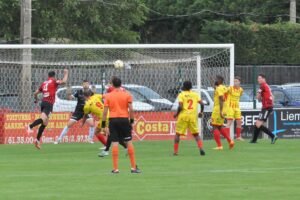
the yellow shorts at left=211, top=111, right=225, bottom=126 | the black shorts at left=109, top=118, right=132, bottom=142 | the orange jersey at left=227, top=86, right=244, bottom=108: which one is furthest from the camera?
the orange jersey at left=227, top=86, right=244, bottom=108

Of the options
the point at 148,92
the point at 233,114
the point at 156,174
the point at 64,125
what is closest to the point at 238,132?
the point at 233,114

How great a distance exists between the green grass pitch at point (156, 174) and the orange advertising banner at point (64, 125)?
234cm

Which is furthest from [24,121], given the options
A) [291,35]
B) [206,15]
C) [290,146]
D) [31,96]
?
[206,15]

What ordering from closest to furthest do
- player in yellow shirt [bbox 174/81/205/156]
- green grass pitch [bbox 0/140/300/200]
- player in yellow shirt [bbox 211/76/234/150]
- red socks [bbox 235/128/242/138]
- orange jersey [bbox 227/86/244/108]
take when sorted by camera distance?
1. green grass pitch [bbox 0/140/300/200]
2. player in yellow shirt [bbox 174/81/205/156]
3. player in yellow shirt [bbox 211/76/234/150]
4. orange jersey [bbox 227/86/244/108]
5. red socks [bbox 235/128/242/138]

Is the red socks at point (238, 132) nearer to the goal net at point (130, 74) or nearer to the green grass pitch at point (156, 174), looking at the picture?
the goal net at point (130, 74)

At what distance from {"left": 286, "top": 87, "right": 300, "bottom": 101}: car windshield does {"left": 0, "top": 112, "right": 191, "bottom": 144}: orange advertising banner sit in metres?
5.75

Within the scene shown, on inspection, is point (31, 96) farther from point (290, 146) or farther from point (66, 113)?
point (290, 146)

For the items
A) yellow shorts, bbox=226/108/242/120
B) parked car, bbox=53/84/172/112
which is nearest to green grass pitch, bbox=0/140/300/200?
yellow shorts, bbox=226/108/242/120

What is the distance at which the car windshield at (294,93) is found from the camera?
34125 mm

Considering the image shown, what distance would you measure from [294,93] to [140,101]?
21.4ft

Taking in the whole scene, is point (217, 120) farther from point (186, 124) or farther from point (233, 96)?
point (233, 96)

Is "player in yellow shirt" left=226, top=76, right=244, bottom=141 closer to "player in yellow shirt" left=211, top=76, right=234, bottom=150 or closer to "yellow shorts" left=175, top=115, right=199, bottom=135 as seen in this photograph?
"player in yellow shirt" left=211, top=76, right=234, bottom=150

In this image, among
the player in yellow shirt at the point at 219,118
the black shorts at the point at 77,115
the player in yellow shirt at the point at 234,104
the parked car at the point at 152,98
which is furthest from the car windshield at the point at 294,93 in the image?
the black shorts at the point at 77,115

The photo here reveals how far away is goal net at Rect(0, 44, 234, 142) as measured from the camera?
29.7 m
